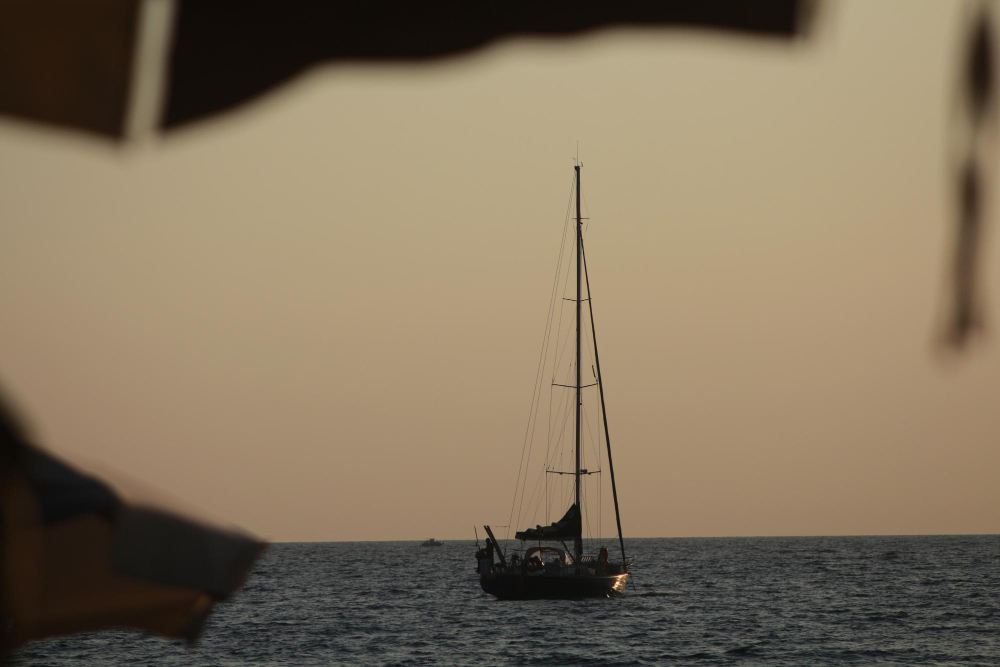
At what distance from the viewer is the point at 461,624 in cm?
5528

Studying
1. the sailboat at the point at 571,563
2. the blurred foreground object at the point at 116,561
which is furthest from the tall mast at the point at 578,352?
the blurred foreground object at the point at 116,561

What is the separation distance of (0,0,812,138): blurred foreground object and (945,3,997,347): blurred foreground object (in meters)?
0.52

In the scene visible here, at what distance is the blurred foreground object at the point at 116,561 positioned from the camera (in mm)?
4465

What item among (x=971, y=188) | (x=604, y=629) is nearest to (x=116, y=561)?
(x=971, y=188)

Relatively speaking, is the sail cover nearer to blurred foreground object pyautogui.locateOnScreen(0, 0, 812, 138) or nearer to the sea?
the sea

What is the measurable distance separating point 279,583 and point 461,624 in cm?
5073

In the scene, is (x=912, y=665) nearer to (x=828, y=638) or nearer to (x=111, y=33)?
(x=828, y=638)

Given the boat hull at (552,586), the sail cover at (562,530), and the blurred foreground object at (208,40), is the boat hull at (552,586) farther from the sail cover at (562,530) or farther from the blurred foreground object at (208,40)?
the blurred foreground object at (208,40)

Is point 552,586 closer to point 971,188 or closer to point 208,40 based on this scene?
point 208,40

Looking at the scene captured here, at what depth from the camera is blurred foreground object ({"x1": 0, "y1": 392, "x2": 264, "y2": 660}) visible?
4.46 m

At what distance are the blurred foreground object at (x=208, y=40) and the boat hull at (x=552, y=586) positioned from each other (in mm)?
47991

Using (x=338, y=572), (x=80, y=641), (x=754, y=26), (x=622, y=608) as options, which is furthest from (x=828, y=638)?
(x=338, y=572)

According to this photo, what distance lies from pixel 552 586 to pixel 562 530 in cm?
498

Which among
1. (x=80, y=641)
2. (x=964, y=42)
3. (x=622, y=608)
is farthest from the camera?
(x=622, y=608)
